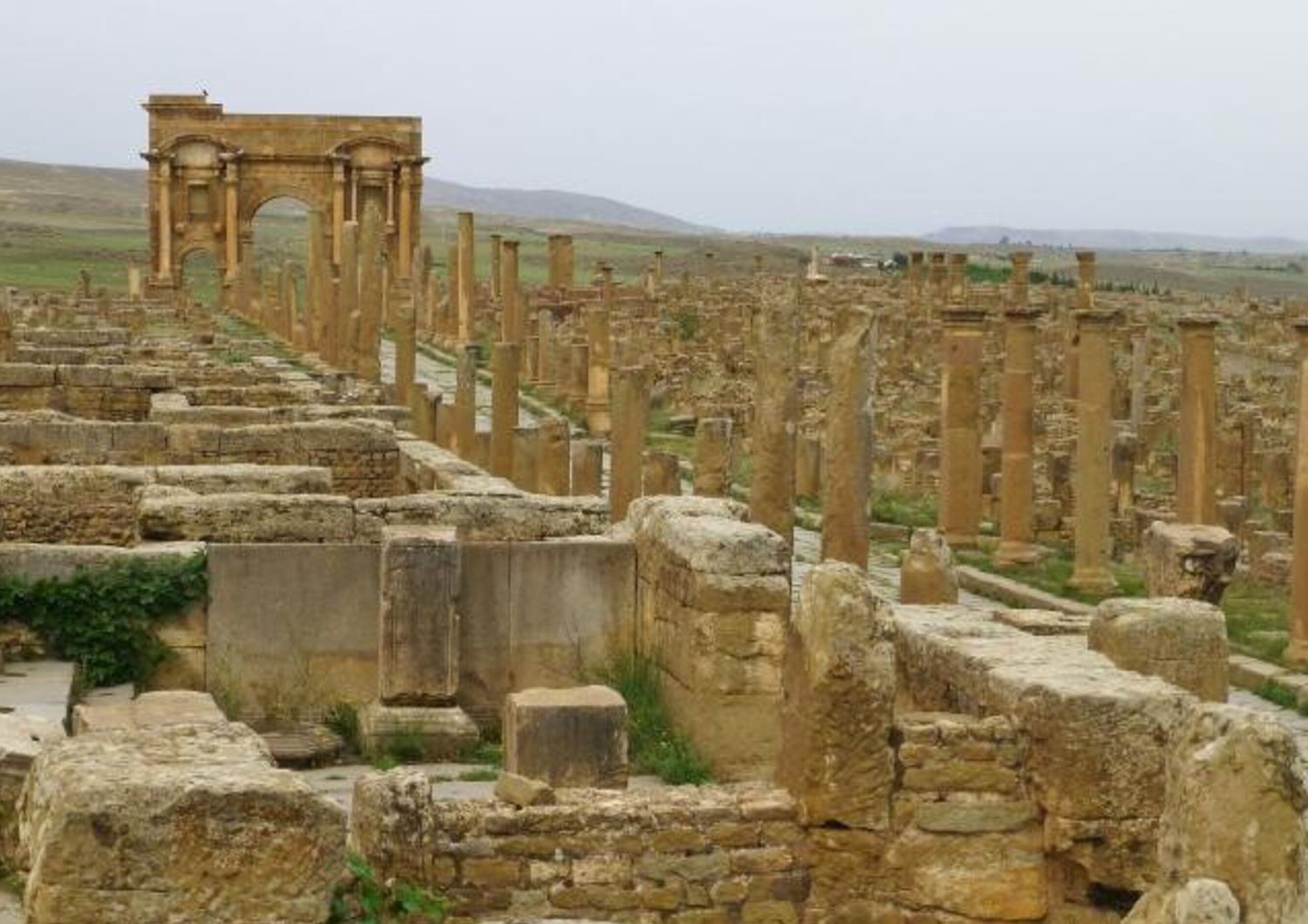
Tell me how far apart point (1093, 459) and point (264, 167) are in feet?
148

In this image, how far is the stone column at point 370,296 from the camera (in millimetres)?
33156

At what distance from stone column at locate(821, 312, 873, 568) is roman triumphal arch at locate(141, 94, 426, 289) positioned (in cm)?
4615

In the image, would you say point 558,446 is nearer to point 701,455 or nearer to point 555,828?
point 701,455

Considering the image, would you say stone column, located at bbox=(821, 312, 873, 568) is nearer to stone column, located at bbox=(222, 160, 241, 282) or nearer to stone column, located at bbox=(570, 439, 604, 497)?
stone column, located at bbox=(570, 439, 604, 497)

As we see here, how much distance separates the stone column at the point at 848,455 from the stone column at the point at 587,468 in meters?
7.22

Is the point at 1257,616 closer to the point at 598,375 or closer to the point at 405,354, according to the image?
the point at 405,354

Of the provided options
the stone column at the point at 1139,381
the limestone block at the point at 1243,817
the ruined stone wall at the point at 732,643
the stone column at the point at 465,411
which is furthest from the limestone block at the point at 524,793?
the stone column at the point at 1139,381

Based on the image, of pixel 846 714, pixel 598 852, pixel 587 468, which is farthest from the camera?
pixel 587 468

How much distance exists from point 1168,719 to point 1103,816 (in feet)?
1.43

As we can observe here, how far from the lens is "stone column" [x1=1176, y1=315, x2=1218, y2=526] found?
2058cm

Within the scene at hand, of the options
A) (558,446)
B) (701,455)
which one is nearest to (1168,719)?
(701,455)

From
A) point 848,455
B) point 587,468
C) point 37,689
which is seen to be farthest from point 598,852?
point 587,468

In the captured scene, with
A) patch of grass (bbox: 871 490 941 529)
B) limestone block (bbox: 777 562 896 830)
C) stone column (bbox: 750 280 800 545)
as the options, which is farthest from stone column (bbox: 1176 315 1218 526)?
limestone block (bbox: 777 562 896 830)

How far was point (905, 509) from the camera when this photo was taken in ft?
90.9
